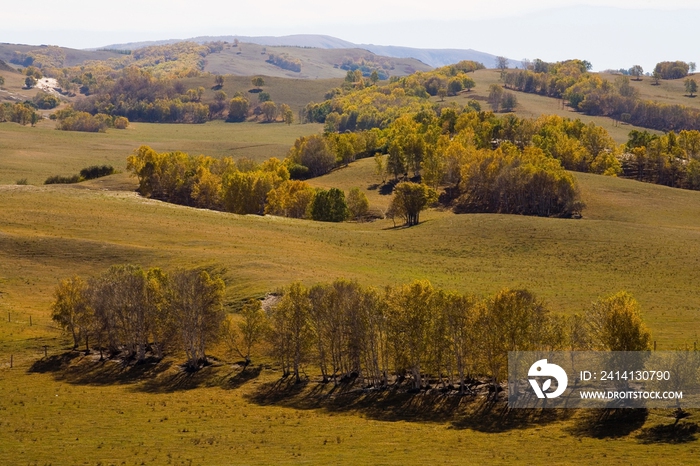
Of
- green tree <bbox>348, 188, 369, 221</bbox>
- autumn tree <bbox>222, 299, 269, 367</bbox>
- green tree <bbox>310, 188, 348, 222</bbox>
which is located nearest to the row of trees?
autumn tree <bbox>222, 299, 269, 367</bbox>

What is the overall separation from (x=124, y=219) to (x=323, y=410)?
76.5 metres

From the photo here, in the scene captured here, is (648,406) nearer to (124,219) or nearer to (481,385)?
(481,385)

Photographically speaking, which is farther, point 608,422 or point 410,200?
point 410,200

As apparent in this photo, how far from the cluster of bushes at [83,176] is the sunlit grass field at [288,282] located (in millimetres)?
12378

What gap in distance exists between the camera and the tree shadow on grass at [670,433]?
52969mm

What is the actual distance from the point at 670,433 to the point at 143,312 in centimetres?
5325

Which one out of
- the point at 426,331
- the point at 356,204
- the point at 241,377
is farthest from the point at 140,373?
the point at 356,204

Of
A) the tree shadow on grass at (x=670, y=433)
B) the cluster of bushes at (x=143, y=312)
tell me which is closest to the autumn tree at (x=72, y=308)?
the cluster of bushes at (x=143, y=312)

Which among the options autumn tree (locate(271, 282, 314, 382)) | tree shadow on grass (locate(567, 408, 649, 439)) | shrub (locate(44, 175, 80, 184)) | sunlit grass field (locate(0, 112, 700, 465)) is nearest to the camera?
sunlit grass field (locate(0, 112, 700, 465))

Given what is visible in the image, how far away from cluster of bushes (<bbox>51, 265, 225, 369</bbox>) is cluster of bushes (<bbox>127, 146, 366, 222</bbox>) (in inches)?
3115

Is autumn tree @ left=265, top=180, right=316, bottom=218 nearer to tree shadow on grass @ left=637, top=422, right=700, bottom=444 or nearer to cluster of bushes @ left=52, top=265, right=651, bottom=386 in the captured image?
cluster of bushes @ left=52, top=265, right=651, bottom=386

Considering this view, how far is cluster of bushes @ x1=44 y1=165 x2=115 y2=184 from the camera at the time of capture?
18550 centimetres

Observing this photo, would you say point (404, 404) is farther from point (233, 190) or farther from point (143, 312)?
point (233, 190)

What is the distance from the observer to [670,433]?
54.2 meters
